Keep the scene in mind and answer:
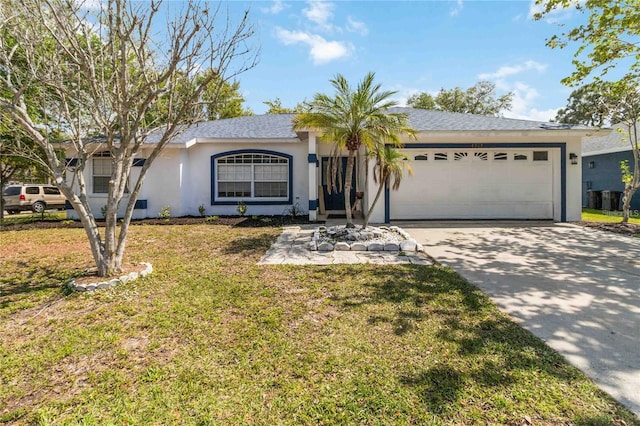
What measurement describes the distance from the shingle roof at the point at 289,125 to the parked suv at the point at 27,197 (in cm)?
1144

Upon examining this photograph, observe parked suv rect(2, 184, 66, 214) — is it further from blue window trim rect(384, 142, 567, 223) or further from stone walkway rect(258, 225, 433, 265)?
blue window trim rect(384, 142, 567, 223)

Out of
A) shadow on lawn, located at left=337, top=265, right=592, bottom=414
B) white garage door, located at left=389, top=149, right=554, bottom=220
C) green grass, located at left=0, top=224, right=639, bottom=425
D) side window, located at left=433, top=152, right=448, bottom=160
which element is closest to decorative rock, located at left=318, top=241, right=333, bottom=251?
green grass, located at left=0, top=224, right=639, bottom=425

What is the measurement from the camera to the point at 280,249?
274 inches

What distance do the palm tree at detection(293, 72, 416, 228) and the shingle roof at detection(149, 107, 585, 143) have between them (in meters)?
3.96

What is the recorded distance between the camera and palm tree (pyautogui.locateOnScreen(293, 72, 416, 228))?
719 centimetres

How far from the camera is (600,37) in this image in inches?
357

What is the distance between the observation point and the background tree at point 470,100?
3127 cm

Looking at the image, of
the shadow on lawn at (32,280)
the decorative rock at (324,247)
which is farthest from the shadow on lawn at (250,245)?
the shadow on lawn at (32,280)

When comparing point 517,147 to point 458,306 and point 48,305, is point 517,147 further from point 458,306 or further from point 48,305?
point 48,305

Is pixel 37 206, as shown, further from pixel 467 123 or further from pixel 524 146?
pixel 524 146

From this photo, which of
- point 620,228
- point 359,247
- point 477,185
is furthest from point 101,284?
point 620,228

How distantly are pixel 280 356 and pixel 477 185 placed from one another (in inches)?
415

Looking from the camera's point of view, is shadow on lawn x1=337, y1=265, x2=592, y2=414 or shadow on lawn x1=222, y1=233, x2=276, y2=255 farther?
shadow on lawn x1=222, y1=233, x2=276, y2=255

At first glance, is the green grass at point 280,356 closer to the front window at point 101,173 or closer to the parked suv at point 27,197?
the front window at point 101,173
